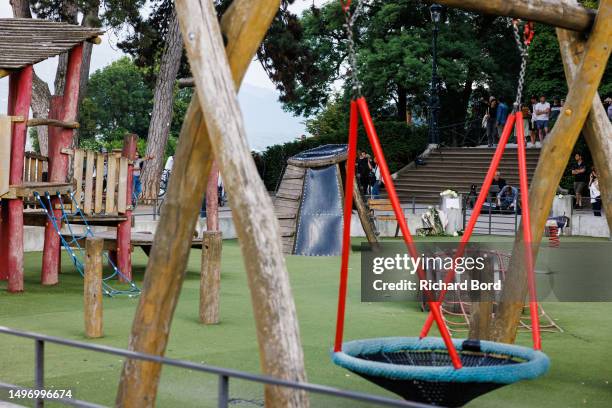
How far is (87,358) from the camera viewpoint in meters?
9.38

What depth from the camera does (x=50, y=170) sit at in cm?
1586

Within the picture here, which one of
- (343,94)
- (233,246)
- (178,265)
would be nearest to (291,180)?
(233,246)

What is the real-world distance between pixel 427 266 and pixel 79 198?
6257mm

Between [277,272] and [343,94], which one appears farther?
[343,94]

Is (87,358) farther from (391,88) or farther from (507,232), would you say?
(391,88)

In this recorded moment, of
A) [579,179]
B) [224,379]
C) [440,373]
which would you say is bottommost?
[440,373]

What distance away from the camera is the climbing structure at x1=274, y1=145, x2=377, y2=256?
20.8 meters

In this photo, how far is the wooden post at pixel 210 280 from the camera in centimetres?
1161

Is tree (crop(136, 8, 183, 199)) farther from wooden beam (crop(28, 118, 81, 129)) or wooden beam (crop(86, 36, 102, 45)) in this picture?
wooden beam (crop(28, 118, 81, 129))

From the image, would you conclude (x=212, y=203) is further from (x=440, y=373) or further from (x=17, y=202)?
(x=440, y=373)

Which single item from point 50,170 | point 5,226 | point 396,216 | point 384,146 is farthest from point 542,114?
point 396,216

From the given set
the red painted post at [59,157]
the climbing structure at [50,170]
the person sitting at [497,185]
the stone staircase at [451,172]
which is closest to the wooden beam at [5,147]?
the climbing structure at [50,170]

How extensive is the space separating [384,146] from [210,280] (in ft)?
97.8

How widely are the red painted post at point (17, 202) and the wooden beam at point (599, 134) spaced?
8208mm
